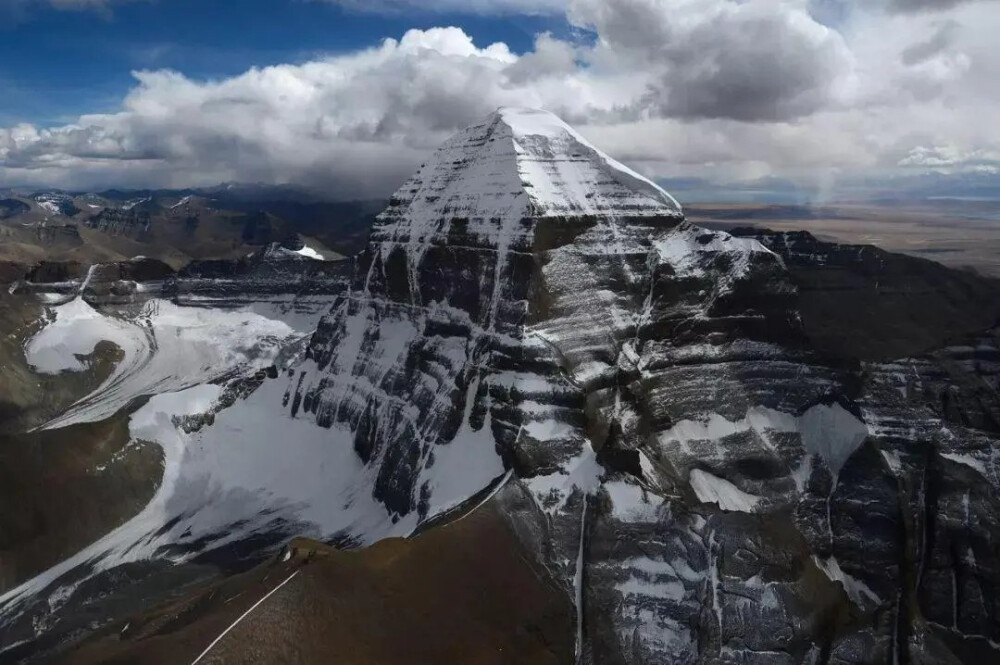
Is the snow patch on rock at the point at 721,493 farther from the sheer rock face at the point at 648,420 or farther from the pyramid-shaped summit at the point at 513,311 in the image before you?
the pyramid-shaped summit at the point at 513,311

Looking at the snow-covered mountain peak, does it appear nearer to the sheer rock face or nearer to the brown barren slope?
the sheer rock face

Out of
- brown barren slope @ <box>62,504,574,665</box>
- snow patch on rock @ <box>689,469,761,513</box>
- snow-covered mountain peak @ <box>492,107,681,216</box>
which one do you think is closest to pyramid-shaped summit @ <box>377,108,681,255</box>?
snow-covered mountain peak @ <box>492,107,681,216</box>

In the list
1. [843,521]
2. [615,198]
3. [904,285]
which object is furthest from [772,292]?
[904,285]

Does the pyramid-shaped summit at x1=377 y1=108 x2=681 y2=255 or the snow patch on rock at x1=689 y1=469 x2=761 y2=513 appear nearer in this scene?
the snow patch on rock at x1=689 y1=469 x2=761 y2=513

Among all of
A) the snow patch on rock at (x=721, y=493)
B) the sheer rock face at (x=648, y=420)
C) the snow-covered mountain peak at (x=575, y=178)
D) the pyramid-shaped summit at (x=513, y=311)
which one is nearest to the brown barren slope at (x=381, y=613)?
the sheer rock face at (x=648, y=420)

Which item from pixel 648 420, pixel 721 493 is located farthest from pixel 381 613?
pixel 721 493

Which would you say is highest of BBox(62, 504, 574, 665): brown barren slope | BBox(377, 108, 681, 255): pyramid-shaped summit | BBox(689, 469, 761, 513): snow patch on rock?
BBox(377, 108, 681, 255): pyramid-shaped summit

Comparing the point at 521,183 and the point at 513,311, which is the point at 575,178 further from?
the point at 513,311

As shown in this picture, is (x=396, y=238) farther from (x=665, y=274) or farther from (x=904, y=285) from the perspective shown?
(x=904, y=285)
